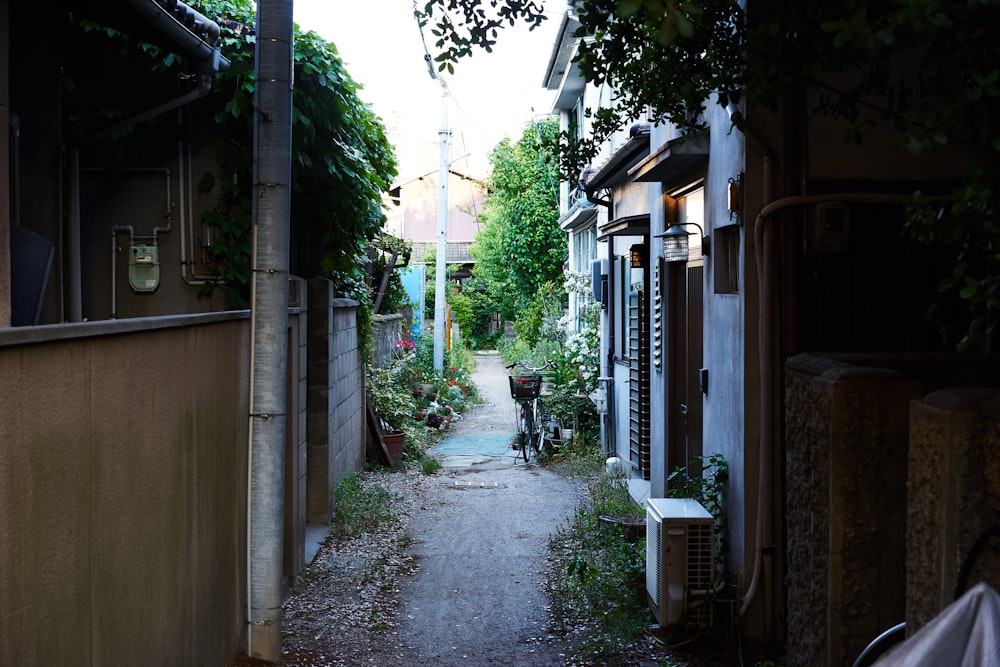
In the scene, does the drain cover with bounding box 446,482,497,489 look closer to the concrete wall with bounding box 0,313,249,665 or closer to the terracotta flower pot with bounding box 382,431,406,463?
the terracotta flower pot with bounding box 382,431,406,463

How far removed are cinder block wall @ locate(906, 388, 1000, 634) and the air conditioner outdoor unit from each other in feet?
9.73

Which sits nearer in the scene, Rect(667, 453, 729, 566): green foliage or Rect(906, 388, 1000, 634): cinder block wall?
Rect(906, 388, 1000, 634): cinder block wall

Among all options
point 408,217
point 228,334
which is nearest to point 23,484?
point 228,334

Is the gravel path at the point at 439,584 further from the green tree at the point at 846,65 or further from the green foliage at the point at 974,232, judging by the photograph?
the green foliage at the point at 974,232

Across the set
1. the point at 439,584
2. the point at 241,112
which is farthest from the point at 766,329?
the point at 241,112

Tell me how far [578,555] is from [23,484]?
6258 millimetres

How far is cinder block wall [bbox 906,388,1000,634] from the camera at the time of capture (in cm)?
294

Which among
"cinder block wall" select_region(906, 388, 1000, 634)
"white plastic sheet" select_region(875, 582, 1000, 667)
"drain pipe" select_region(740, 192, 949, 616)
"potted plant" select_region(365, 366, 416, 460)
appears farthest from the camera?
"potted plant" select_region(365, 366, 416, 460)

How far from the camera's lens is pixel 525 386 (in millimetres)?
14812

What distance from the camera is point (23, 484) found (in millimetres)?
2809

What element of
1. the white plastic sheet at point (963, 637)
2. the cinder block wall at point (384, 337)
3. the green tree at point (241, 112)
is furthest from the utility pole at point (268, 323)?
the cinder block wall at point (384, 337)

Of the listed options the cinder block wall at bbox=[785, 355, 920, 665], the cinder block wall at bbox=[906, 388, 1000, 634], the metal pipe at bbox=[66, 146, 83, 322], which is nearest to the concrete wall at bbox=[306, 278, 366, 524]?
the metal pipe at bbox=[66, 146, 83, 322]

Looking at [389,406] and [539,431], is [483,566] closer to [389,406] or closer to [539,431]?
[389,406]

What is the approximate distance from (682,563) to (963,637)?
156 inches
